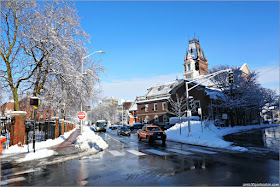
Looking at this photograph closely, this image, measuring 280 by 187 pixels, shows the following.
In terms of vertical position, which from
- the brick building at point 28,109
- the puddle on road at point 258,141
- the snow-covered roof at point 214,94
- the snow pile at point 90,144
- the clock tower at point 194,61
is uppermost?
the clock tower at point 194,61

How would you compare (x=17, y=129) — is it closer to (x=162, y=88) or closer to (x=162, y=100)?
(x=162, y=100)

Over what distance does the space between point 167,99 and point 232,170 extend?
45791 millimetres

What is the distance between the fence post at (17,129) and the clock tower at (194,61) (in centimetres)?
7399

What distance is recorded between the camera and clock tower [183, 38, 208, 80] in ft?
281

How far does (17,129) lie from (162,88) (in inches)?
1835

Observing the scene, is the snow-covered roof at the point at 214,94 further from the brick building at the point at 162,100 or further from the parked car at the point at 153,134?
the parked car at the point at 153,134

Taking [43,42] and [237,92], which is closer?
[43,42]

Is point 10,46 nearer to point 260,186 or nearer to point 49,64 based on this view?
point 49,64

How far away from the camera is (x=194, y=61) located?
287 feet

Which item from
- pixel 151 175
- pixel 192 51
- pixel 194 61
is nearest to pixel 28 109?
pixel 151 175

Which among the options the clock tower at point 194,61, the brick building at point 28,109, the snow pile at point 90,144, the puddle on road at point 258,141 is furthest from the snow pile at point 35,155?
the clock tower at point 194,61

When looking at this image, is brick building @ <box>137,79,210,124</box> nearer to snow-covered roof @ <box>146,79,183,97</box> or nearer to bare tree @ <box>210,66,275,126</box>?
snow-covered roof @ <box>146,79,183,97</box>

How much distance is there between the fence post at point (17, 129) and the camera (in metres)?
15.1

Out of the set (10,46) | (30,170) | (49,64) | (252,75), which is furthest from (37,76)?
(252,75)
